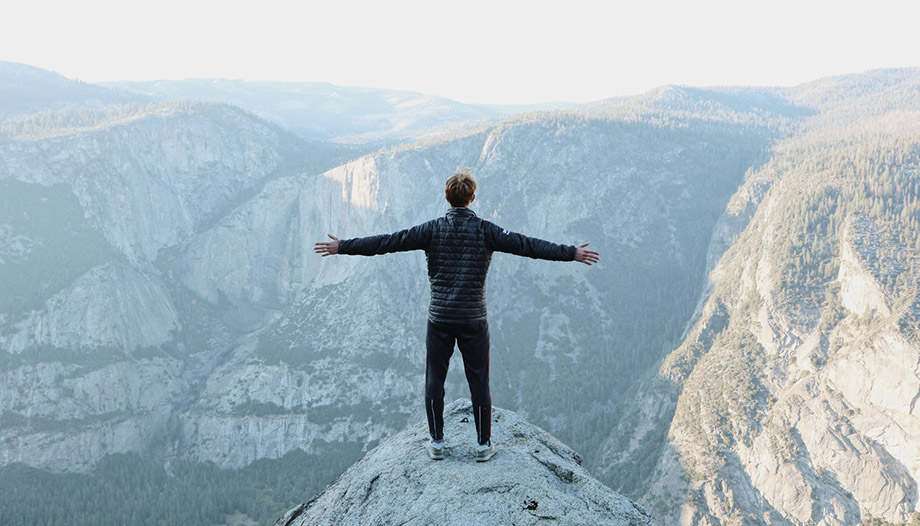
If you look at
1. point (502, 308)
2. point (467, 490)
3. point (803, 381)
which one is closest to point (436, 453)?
point (467, 490)

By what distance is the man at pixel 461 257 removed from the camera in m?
8.73

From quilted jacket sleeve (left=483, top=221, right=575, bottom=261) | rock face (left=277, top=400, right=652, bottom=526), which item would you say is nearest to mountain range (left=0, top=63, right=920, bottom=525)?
rock face (left=277, top=400, right=652, bottom=526)

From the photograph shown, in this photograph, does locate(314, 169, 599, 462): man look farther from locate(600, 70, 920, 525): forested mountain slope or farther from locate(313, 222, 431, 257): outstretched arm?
locate(600, 70, 920, 525): forested mountain slope

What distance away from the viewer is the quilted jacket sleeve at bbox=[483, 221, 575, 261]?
8391 mm

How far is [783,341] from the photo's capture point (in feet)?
305

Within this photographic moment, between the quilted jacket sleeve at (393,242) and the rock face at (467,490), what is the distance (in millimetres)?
3698

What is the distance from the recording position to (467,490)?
8.16 m

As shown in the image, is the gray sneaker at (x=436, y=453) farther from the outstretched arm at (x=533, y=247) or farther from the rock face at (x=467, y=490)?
the outstretched arm at (x=533, y=247)

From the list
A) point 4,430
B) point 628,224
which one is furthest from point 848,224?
point 4,430

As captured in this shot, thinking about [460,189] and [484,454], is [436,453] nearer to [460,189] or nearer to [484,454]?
[484,454]

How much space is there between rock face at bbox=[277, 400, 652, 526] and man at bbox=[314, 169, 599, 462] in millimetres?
715

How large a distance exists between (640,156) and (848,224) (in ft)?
248

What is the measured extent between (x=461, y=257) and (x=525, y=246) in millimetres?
1040

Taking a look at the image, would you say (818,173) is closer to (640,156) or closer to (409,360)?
(640,156)
